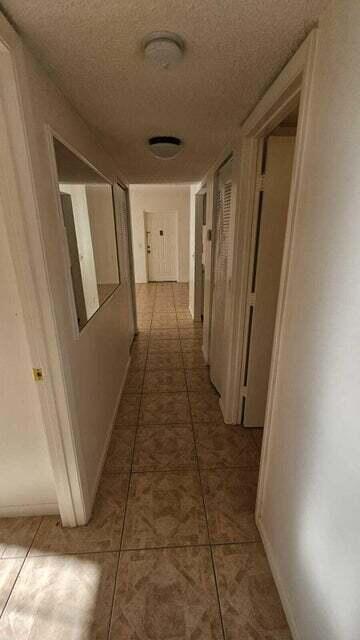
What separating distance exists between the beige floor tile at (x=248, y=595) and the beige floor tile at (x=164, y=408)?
1.03m

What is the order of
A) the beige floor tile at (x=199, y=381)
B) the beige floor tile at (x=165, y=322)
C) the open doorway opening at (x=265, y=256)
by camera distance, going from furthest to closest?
the beige floor tile at (x=165, y=322) → the beige floor tile at (x=199, y=381) → the open doorway opening at (x=265, y=256)

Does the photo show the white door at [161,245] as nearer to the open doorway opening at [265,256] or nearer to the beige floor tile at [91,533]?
the open doorway opening at [265,256]

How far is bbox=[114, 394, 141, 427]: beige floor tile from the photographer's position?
2.30 metres

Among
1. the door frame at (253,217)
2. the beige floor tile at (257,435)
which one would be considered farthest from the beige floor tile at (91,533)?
the beige floor tile at (257,435)

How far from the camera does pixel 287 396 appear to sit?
3.67ft

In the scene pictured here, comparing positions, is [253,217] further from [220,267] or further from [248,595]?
[248,595]

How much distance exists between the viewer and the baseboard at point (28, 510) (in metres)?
1.52

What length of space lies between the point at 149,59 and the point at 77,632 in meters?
2.20

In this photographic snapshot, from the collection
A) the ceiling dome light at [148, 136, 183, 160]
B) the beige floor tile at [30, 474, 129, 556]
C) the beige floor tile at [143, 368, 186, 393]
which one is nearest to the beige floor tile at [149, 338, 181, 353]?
the beige floor tile at [143, 368, 186, 393]

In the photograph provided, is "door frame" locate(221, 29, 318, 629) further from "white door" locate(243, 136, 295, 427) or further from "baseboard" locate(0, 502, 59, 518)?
"baseboard" locate(0, 502, 59, 518)

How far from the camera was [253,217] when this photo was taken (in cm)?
174

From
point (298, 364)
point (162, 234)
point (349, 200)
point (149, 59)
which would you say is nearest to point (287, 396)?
point (298, 364)

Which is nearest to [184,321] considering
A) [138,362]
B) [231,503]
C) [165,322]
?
[165,322]

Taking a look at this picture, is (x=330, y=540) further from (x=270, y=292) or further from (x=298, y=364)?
(x=270, y=292)
